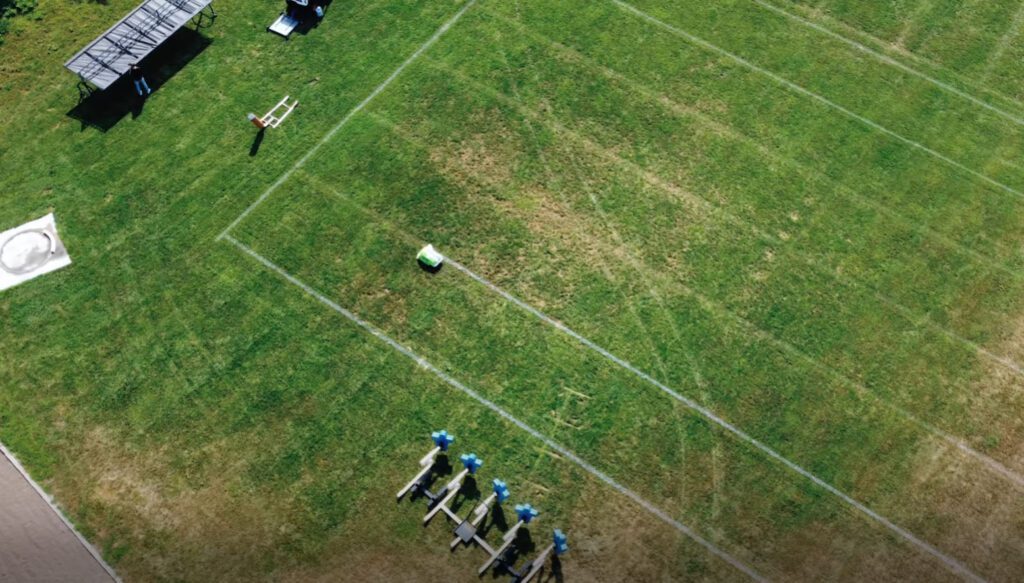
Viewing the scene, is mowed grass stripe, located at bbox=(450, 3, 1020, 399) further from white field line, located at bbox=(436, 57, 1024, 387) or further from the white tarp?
the white tarp

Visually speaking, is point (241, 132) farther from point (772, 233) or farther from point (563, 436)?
point (772, 233)

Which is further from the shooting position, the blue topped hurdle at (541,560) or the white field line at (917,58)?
the white field line at (917,58)

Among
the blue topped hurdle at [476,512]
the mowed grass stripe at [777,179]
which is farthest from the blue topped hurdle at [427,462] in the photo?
the mowed grass stripe at [777,179]

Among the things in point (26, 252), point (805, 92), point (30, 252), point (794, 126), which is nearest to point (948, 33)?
point (805, 92)

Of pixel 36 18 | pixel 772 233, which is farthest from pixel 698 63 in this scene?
pixel 36 18

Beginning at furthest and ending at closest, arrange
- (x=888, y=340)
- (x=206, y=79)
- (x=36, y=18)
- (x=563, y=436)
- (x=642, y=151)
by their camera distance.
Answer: (x=36, y=18) < (x=206, y=79) < (x=642, y=151) < (x=888, y=340) < (x=563, y=436)

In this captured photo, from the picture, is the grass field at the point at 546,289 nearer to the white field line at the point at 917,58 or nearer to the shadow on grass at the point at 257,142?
the white field line at the point at 917,58

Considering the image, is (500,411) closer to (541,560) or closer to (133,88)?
(541,560)
